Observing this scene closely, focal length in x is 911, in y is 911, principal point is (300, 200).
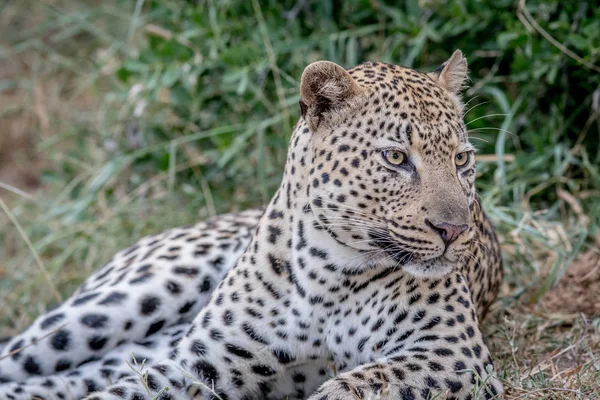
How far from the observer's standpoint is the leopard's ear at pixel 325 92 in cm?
400

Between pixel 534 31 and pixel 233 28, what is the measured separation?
7.24 feet

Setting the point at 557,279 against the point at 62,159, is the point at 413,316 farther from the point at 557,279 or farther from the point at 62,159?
the point at 62,159

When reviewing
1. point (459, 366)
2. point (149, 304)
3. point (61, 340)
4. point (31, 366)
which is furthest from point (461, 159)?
point (31, 366)

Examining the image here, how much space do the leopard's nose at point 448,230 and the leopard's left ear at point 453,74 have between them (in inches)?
36.6

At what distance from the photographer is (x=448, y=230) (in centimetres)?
376

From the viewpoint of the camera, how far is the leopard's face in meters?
3.81

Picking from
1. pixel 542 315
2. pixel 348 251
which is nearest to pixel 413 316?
pixel 348 251

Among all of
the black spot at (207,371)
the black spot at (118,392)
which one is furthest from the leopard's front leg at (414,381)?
the black spot at (118,392)

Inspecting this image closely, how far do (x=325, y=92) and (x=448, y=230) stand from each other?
836mm

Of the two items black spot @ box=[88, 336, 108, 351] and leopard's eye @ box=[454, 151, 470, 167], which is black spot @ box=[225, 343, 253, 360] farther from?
leopard's eye @ box=[454, 151, 470, 167]

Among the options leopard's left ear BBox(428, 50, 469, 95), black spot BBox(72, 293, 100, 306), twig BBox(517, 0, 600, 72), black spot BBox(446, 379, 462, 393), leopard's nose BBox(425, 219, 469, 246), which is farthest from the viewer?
twig BBox(517, 0, 600, 72)

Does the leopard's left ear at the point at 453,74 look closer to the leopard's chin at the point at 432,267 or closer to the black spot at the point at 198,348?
the leopard's chin at the point at 432,267

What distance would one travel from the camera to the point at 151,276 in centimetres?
505

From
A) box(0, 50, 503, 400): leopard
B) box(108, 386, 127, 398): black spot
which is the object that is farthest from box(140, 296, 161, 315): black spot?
box(108, 386, 127, 398): black spot
